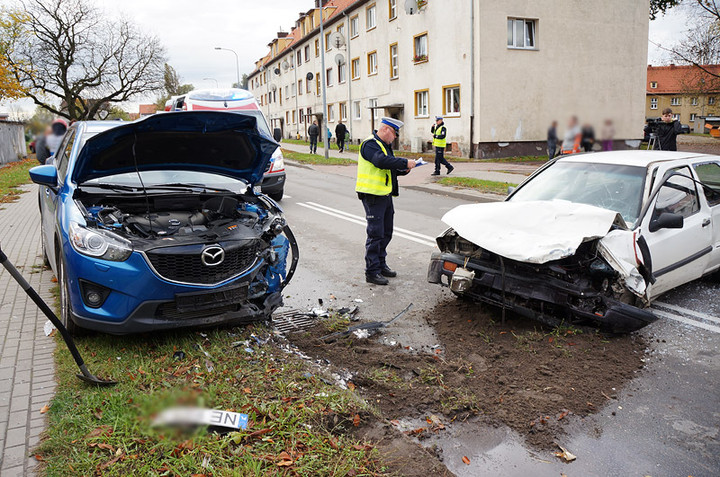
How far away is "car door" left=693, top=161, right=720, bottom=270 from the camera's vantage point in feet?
18.7

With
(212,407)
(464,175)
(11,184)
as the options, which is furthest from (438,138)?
(212,407)

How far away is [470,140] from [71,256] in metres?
21.9

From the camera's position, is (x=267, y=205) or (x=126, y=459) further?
(x=267, y=205)

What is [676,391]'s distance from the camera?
3783 mm

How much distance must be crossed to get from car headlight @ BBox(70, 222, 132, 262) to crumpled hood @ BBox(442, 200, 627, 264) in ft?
9.36

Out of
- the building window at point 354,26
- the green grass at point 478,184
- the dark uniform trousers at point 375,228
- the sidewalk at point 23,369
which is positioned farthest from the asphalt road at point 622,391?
the building window at point 354,26

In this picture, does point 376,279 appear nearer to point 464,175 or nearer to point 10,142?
point 464,175

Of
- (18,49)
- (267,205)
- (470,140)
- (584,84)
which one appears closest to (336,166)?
(470,140)

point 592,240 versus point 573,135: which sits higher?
point 573,135

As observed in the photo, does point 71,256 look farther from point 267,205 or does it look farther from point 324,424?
point 324,424

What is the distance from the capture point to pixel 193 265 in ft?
13.5

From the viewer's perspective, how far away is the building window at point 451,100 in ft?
82.6

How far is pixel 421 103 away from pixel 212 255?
86.5 ft

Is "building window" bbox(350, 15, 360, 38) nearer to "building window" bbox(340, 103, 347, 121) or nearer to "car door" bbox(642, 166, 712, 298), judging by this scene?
"building window" bbox(340, 103, 347, 121)
